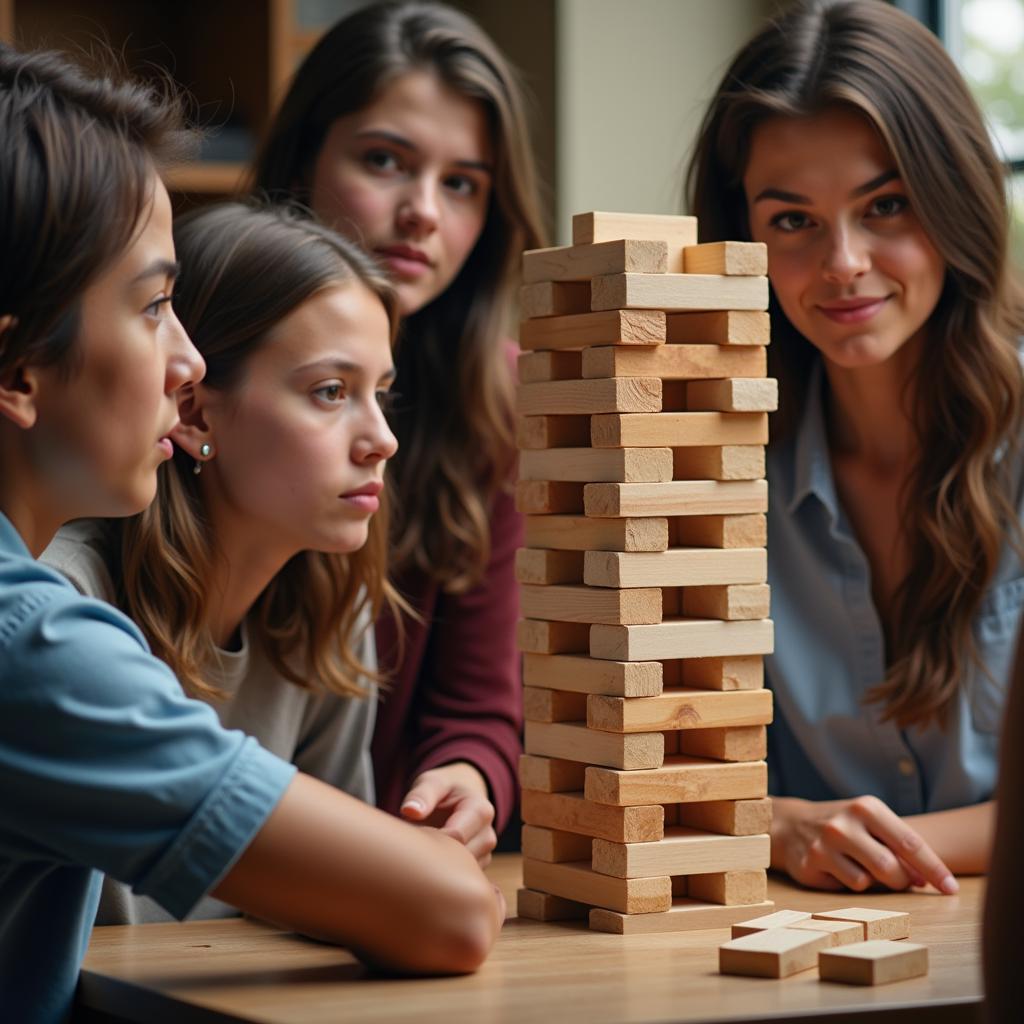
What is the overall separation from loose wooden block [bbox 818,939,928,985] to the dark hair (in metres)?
0.75

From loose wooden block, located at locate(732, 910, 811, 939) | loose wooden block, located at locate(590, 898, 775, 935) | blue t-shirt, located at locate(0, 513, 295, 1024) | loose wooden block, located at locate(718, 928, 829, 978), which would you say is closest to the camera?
blue t-shirt, located at locate(0, 513, 295, 1024)

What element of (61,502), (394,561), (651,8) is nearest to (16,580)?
(61,502)

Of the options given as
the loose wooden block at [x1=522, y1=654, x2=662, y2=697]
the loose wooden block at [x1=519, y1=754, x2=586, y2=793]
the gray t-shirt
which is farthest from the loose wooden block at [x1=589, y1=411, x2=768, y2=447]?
the gray t-shirt

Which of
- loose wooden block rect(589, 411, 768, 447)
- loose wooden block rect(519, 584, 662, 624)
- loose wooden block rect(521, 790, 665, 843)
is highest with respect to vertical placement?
loose wooden block rect(589, 411, 768, 447)

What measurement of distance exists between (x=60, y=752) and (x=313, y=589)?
715 mm

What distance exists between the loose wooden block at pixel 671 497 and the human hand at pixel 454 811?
389mm

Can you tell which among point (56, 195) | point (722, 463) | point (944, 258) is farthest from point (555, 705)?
point (944, 258)

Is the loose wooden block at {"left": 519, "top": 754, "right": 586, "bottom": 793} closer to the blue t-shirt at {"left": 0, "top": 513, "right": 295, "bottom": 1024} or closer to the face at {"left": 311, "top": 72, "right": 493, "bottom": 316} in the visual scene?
the blue t-shirt at {"left": 0, "top": 513, "right": 295, "bottom": 1024}

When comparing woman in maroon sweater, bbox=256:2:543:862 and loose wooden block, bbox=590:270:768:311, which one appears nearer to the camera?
loose wooden block, bbox=590:270:768:311

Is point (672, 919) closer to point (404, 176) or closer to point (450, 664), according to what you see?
point (450, 664)

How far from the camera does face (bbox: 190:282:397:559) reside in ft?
5.26

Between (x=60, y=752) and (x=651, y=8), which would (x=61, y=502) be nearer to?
(x=60, y=752)

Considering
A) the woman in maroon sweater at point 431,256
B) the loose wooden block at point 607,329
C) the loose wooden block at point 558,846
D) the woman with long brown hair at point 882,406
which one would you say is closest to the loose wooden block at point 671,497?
the loose wooden block at point 607,329

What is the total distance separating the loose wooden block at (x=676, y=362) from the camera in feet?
4.68
